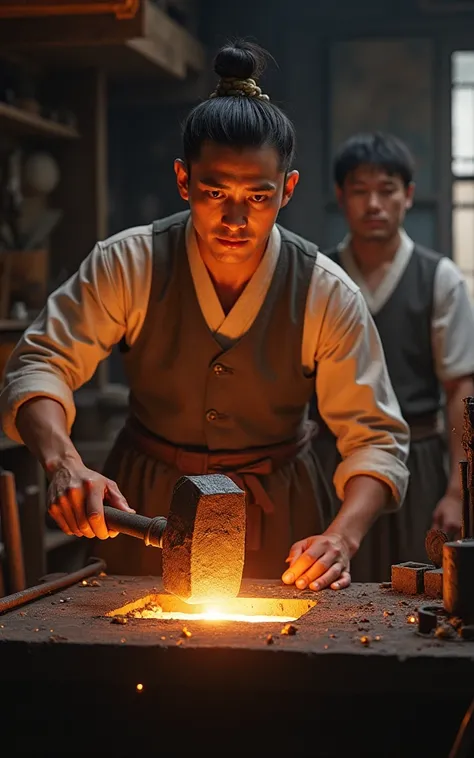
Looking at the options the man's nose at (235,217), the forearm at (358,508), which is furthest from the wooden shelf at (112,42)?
the forearm at (358,508)

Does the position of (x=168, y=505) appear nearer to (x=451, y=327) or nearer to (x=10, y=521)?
(x=10, y=521)

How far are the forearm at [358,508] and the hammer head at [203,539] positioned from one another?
449 mm

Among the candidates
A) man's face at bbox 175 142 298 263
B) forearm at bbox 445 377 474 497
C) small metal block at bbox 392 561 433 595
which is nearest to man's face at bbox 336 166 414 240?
forearm at bbox 445 377 474 497

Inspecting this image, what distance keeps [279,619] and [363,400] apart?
0.72 meters

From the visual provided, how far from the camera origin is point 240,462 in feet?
9.95

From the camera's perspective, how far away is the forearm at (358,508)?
2.77 meters

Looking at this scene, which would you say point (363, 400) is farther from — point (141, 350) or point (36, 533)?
point (36, 533)

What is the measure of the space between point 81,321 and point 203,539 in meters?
0.86

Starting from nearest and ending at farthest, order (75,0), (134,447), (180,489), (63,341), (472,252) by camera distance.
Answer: (180,489) → (63,341) → (134,447) → (75,0) → (472,252)

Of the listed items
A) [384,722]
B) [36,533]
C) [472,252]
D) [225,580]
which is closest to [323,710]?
[384,722]

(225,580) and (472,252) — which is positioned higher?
(472,252)

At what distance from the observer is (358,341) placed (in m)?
2.97

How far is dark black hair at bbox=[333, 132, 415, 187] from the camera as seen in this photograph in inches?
168

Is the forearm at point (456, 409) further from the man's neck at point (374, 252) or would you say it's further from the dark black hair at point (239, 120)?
the dark black hair at point (239, 120)
